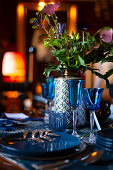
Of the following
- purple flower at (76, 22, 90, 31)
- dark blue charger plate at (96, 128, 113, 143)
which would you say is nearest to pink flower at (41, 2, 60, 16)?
purple flower at (76, 22, 90, 31)

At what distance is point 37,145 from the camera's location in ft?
2.19

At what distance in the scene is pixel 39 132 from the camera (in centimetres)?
81

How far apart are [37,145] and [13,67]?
5394 millimetres

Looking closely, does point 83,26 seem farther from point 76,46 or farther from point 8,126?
point 8,126

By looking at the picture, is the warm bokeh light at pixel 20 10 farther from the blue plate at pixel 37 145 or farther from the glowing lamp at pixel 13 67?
the blue plate at pixel 37 145

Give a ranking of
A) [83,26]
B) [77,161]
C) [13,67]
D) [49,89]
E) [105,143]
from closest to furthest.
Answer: [77,161], [105,143], [83,26], [49,89], [13,67]

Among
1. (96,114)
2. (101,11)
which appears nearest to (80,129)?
(96,114)

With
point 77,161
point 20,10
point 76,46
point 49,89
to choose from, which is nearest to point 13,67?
point 20,10

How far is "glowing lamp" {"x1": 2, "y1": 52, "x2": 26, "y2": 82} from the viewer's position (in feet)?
19.3

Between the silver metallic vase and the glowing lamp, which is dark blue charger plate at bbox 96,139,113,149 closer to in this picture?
the silver metallic vase

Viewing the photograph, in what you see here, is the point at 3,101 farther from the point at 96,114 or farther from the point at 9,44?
the point at 96,114

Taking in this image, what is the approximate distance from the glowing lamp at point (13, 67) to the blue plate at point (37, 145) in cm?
524

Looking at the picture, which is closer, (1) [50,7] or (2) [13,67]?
(1) [50,7]

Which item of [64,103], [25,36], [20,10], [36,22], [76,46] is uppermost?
[20,10]
